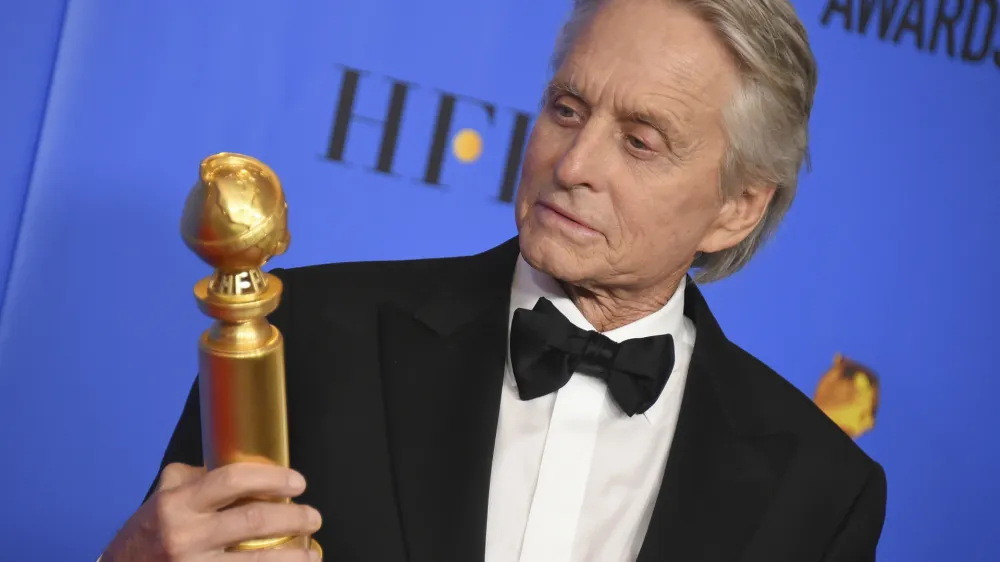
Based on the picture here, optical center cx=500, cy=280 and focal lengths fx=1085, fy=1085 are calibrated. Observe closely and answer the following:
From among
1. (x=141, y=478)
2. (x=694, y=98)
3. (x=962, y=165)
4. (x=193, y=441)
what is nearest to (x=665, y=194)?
(x=694, y=98)

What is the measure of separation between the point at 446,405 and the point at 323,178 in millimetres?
776

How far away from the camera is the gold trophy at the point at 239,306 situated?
26.4 inches

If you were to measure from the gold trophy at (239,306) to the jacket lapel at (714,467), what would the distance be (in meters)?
0.59

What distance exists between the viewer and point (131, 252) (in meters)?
1.80

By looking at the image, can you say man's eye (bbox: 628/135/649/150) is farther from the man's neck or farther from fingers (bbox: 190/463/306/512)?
fingers (bbox: 190/463/306/512)

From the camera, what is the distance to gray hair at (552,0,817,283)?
4.10 feet

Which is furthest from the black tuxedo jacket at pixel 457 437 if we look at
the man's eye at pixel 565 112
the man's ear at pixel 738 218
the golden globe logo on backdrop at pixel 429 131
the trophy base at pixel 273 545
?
the golden globe logo on backdrop at pixel 429 131

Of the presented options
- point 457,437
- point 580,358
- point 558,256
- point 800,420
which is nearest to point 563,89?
point 558,256

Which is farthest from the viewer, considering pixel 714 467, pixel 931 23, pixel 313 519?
pixel 931 23

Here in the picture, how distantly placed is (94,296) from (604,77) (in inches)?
39.6

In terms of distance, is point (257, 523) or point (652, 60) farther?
point (652, 60)

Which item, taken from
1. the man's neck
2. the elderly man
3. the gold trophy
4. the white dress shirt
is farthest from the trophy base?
the man's neck

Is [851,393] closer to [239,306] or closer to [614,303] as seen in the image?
[614,303]

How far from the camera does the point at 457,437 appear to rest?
1192mm
